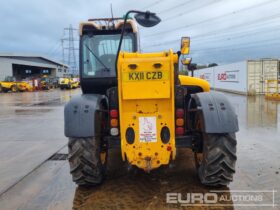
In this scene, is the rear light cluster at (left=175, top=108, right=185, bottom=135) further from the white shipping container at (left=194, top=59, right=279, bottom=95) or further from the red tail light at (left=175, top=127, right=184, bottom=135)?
the white shipping container at (left=194, top=59, right=279, bottom=95)

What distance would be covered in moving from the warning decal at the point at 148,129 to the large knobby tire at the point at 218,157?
2.41 feet

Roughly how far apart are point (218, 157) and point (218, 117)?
560 mm

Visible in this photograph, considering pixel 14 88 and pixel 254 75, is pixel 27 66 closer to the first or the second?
pixel 14 88

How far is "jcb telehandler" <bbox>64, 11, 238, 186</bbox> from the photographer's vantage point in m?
3.93

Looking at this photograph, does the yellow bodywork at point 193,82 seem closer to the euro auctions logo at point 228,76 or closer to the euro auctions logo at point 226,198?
the euro auctions logo at point 226,198

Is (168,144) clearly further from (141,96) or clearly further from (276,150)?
(276,150)

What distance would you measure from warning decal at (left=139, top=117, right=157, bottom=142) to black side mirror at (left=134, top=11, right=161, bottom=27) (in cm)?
125

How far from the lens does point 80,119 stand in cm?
416

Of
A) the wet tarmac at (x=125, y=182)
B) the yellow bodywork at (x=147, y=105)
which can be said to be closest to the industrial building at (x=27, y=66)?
the wet tarmac at (x=125, y=182)

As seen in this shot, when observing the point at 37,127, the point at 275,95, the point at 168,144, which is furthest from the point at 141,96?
the point at 275,95

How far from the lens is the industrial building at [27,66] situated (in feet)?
169

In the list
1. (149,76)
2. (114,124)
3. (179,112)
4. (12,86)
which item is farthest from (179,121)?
(12,86)

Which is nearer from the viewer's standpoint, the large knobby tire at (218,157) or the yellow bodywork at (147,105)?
the yellow bodywork at (147,105)

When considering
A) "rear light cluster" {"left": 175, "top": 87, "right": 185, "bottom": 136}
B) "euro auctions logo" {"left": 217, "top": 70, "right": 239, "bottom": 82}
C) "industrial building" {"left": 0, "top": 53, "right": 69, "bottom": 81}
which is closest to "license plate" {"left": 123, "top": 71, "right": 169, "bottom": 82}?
"rear light cluster" {"left": 175, "top": 87, "right": 185, "bottom": 136}
